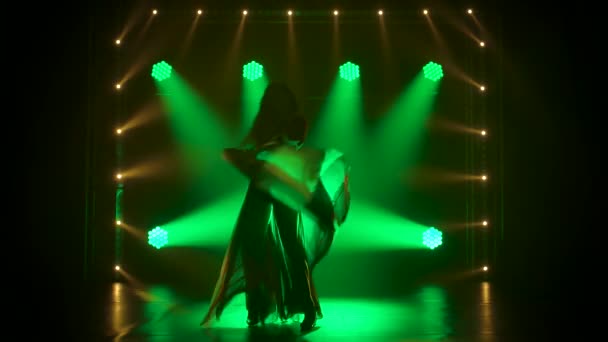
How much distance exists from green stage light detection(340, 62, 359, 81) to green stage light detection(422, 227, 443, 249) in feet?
6.12

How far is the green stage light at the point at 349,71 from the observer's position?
25.0 ft

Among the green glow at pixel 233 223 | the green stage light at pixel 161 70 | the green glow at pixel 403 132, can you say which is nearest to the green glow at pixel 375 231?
the green glow at pixel 233 223

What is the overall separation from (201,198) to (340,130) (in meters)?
1.70

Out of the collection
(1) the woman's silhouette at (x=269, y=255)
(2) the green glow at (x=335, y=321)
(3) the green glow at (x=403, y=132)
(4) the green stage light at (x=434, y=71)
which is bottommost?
(2) the green glow at (x=335, y=321)

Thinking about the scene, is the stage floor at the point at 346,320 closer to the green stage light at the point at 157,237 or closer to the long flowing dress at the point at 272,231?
the long flowing dress at the point at 272,231

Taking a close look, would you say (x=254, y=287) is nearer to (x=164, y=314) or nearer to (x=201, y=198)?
(x=164, y=314)

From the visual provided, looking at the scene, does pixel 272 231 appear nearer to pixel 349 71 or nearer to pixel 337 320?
pixel 337 320

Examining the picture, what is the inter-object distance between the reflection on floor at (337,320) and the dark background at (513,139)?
1.02 m

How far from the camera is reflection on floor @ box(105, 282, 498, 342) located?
4121mm

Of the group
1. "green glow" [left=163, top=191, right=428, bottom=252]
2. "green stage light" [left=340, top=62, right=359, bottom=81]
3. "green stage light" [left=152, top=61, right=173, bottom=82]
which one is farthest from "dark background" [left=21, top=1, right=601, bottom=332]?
"green stage light" [left=340, top=62, right=359, bottom=81]

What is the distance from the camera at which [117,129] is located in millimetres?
7438

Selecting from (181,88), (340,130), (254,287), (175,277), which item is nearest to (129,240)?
(175,277)

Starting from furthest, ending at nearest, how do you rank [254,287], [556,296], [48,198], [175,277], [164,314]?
[175,277] → [48,198] → [556,296] → [164,314] → [254,287]

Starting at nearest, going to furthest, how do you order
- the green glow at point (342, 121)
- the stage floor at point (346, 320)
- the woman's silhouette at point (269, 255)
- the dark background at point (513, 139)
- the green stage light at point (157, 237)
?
the stage floor at point (346, 320)
the woman's silhouette at point (269, 255)
the dark background at point (513, 139)
the green stage light at point (157, 237)
the green glow at point (342, 121)
